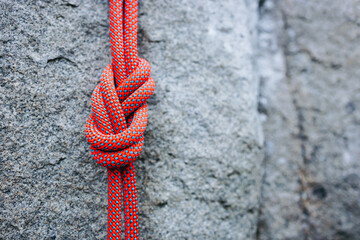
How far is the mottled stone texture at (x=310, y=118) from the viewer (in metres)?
0.80

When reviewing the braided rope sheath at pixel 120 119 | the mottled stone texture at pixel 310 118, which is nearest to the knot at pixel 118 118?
the braided rope sheath at pixel 120 119

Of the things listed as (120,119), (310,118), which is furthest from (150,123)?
(310,118)

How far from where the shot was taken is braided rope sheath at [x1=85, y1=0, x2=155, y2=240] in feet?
1.67

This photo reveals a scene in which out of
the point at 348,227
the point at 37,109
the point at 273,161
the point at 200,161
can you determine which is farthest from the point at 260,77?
the point at 37,109

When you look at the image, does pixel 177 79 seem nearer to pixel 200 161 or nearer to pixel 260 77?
pixel 200 161

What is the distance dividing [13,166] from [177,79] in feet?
1.31

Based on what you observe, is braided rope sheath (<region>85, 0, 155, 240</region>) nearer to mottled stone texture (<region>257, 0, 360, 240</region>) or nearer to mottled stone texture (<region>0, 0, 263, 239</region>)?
mottled stone texture (<region>0, 0, 263, 239</region>)

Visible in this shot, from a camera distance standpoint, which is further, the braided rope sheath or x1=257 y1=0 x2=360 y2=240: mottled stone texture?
x1=257 y1=0 x2=360 y2=240: mottled stone texture

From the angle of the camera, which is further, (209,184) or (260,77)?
(260,77)

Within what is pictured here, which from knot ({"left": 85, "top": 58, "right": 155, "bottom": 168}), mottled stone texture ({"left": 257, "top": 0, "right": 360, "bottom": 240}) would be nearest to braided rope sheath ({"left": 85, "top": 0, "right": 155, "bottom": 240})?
knot ({"left": 85, "top": 58, "right": 155, "bottom": 168})

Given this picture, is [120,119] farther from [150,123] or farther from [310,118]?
[310,118]

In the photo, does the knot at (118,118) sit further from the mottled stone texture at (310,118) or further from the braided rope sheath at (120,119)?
the mottled stone texture at (310,118)

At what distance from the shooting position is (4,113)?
1.72 feet

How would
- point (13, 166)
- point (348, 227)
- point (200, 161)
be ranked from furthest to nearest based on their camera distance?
1. point (348, 227)
2. point (200, 161)
3. point (13, 166)
